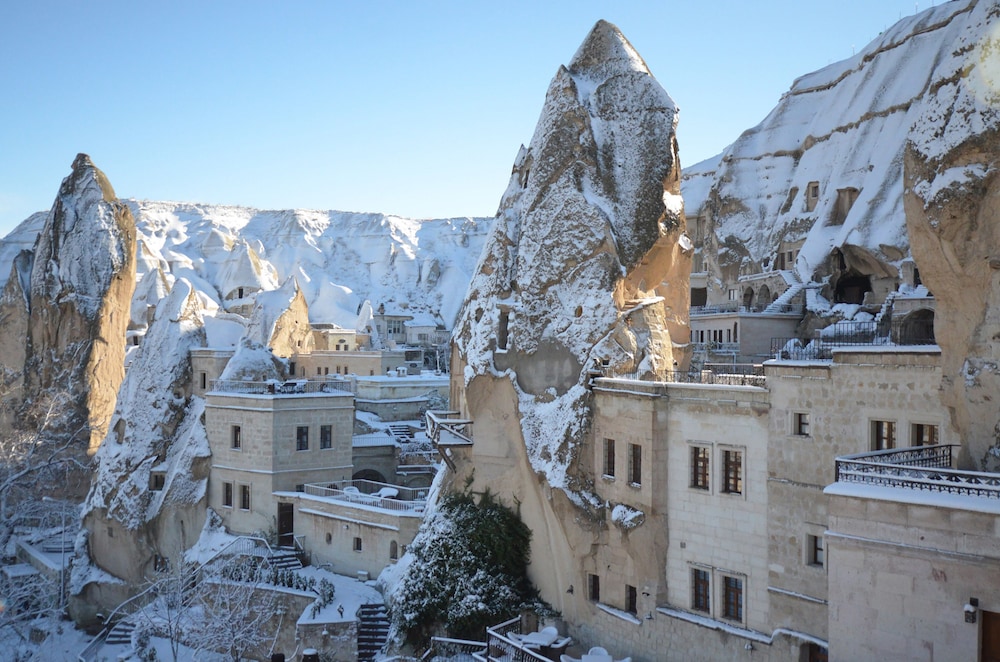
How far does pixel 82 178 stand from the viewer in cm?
5850

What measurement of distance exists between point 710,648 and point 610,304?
9061mm

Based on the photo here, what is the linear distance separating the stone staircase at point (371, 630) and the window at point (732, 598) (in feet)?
35.3

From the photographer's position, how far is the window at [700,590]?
20766 millimetres

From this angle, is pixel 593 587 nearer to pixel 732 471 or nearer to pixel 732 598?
pixel 732 598

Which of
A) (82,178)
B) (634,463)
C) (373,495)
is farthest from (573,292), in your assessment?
(82,178)

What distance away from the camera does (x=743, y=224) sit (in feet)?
185

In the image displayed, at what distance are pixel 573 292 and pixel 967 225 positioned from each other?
11967 millimetres

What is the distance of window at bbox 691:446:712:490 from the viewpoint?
20984mm

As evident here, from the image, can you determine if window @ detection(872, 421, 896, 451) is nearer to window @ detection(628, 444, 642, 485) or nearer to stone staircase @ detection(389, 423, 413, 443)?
window @ detection(628, 444, 642, 485)

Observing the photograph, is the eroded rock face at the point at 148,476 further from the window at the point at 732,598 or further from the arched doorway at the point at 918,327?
the arched doorway at the point at 918,327

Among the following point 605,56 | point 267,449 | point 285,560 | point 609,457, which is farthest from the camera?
point 267,449

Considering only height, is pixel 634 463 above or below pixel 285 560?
above

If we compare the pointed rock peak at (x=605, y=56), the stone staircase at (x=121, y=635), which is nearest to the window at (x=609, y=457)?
the pointed rock peak at (x=605, y=56)

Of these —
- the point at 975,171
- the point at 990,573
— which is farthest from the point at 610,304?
the point at 990,573
